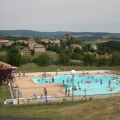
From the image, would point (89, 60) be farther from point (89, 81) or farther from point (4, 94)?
point (4, 94)

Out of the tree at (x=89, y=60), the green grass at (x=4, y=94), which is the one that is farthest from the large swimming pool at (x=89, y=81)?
the tree at (x=89, y=60)

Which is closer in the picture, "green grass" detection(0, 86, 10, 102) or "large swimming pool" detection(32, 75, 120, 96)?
"green grass" detection(0, 86, 10, 102)

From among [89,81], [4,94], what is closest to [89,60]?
[89,81]

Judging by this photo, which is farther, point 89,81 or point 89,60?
point 89,60

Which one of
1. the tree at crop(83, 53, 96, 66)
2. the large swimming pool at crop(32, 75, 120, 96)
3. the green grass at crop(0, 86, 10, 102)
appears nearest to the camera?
the green grass at crop(0, 86, 10, 102)

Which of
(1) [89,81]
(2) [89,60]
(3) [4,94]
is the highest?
(3) [4,94]

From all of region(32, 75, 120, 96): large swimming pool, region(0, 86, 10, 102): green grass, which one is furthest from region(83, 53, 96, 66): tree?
region(0, 86, 10, 102): green grass

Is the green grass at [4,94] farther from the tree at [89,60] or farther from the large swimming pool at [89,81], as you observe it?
the tree at [89,60]

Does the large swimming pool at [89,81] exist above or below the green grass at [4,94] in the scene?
below

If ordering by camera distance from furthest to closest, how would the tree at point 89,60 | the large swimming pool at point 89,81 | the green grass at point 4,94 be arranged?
the tree at point 89,60, the large swimming pool at point 89,81, the green grass at point 4,94

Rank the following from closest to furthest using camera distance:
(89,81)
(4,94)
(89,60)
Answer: (4,94)
(89,81)
(89,60)

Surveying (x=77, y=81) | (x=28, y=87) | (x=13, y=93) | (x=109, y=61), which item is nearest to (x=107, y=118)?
(x=13, y=93)

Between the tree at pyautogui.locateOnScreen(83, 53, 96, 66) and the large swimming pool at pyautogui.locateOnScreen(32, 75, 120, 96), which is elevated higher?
the tree at pyautogui.locateOnScreen(83, 53, 96, 66)

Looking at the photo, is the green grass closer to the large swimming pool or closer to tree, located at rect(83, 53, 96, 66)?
the large swimming pool
